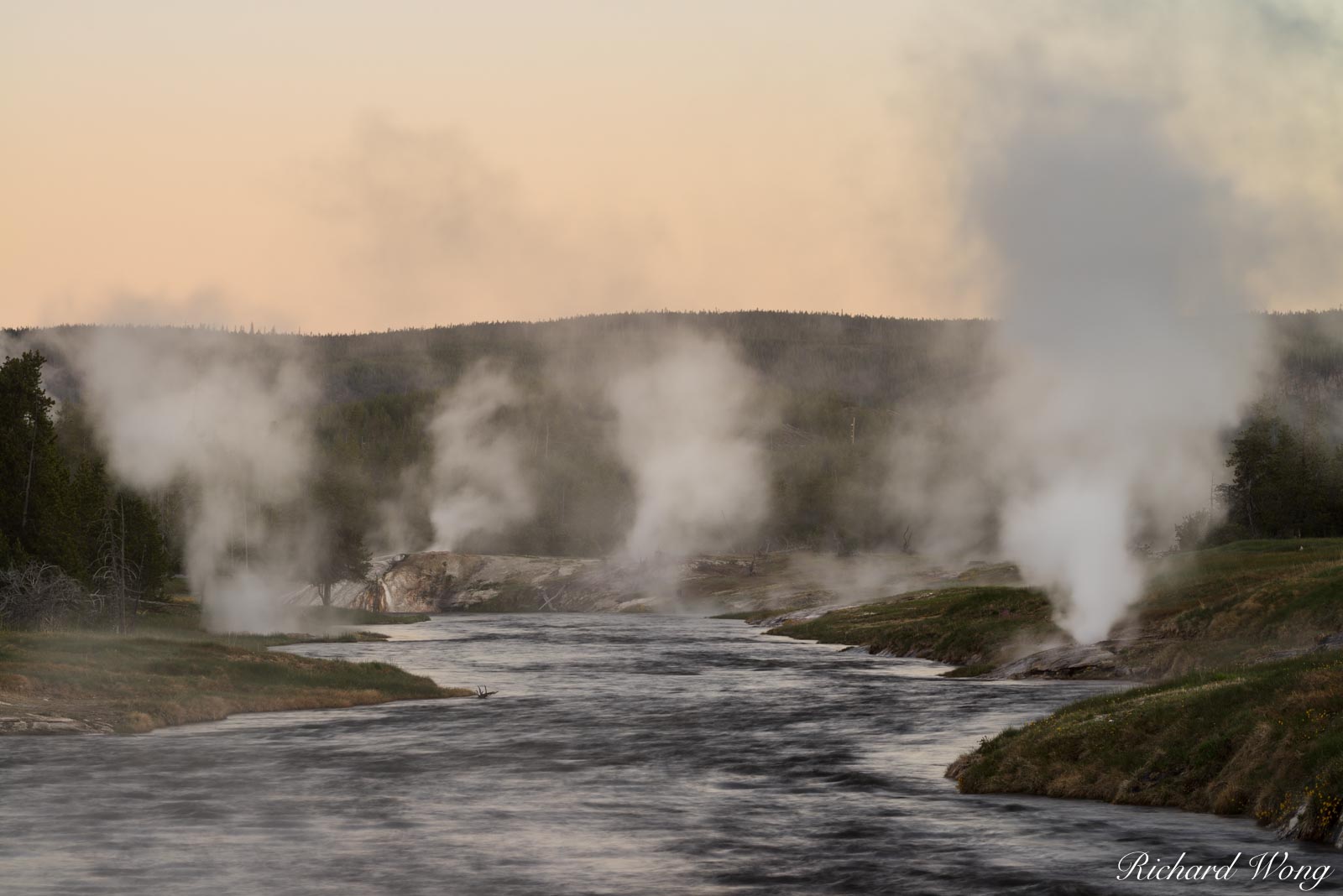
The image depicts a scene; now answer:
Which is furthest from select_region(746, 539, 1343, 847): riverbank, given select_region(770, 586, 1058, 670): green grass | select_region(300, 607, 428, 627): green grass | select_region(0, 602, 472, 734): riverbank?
select_region(300, 607, 428, 627): green grass

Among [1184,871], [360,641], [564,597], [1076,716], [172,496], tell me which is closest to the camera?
[1184,871]

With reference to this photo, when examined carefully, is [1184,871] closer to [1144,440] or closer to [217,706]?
[217,706]

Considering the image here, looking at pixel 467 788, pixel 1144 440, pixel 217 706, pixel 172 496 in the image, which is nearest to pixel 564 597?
pixel 172 496

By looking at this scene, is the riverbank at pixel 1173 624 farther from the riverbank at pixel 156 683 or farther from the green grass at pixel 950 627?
the riverbank at pixel 156 683

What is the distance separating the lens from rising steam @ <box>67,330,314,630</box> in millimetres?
146000

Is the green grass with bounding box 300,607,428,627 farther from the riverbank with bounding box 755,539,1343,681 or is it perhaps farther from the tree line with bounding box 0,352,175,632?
the riverbank with bounding box 755,539,1343,681

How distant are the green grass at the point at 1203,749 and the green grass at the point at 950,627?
3507 centimetres

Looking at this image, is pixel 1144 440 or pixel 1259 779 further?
pixel 1144 440

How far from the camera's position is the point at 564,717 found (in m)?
63.2

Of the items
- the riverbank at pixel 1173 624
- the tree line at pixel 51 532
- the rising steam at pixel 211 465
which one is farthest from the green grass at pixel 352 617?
the riverbank at pixel 1173 624

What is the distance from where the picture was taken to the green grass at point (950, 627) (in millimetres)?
86438

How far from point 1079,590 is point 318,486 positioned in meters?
124

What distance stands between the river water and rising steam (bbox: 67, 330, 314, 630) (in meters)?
78.0

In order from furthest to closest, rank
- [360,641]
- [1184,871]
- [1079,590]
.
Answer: [360,641] → [1079,590] → [1184,871]
